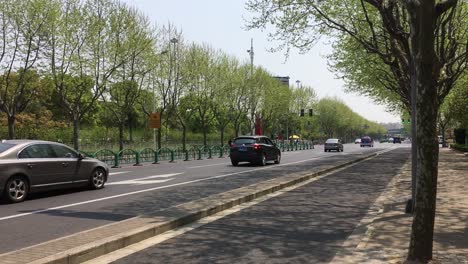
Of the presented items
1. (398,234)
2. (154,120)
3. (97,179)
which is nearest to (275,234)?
(398,234)

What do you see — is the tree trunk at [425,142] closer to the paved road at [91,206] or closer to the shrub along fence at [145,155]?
the paved road at [91,206]

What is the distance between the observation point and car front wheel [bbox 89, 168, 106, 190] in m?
14.3

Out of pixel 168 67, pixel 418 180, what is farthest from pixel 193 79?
pixel 418 180

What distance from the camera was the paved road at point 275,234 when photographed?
678 cm

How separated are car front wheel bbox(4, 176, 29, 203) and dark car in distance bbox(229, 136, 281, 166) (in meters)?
14.6

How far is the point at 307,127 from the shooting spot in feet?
366

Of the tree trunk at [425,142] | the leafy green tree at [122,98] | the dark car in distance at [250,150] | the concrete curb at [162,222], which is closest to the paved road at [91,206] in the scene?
the concrete curb at [162,222]

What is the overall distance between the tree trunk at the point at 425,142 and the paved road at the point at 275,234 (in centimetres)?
130

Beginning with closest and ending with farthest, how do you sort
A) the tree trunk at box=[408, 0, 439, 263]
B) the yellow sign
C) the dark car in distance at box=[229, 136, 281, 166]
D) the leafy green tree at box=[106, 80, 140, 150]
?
the tree trunk at box=[408, 0, 439, 263] < the dark car in distance at box=[229, 136, 281, 166] < the yellow sign < the leafy green tree at box=[106, 80, 140, 150]

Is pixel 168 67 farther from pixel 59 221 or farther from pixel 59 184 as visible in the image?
pixel 59 221

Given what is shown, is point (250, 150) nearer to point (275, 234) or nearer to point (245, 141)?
point (245, 141)

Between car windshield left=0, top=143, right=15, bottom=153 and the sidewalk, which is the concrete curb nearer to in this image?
the sidewalk

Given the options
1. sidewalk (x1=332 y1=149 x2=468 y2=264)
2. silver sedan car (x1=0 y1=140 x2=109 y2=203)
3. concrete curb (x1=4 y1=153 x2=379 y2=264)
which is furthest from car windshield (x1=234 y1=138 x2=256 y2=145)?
sidewalk (x1=332 y1=149 x2=468 y2=264)

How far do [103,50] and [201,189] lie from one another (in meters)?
21.4
